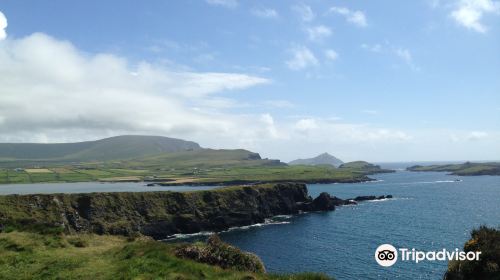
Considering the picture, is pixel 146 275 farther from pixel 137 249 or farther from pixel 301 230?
pixel 301 230

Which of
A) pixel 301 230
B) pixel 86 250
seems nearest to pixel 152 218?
pixel 301 230

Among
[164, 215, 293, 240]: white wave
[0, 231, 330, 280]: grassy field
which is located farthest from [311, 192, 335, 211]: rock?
[0, 231, 330, 280]: grassy field

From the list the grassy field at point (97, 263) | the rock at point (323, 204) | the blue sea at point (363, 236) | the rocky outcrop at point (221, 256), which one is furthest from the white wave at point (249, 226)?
the rocky outcrop at point (221, 256)

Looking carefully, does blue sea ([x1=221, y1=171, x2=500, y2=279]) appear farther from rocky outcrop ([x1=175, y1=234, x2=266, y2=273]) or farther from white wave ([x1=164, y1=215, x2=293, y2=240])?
rocky outcrop ([x1=175, y1=234, x2=266, y2=273])

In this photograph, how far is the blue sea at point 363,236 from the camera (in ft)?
205

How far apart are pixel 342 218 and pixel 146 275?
102 m

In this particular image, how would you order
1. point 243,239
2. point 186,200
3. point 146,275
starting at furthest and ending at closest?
point 186,200 < point 243,239 < point 146,275

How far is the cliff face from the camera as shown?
87.4 metres

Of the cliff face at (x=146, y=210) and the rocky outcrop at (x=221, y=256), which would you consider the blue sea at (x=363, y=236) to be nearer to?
the cliff face at (x=146, y=210)

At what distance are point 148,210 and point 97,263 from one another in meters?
79.2

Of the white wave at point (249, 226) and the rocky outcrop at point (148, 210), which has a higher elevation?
the rocky outcrop at point (148, 210)

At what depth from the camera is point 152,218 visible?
3974 inches

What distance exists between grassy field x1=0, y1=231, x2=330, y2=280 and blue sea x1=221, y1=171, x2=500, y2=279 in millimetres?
38078

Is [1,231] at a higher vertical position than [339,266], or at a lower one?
higher
